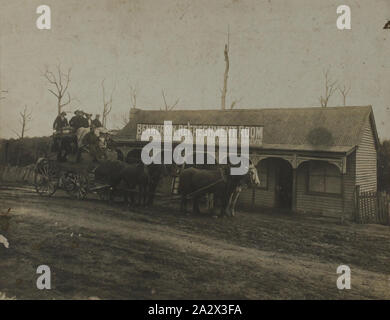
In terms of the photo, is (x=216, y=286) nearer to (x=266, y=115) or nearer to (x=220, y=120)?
(x=220, y=120)

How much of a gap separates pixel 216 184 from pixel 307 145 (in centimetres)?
237

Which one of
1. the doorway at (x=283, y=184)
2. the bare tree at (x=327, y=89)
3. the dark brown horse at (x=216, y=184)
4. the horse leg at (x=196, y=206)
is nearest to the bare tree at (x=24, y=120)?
the dark brown horse at (x=216, y=184)

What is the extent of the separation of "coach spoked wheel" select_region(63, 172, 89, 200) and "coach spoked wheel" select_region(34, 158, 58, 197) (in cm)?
32

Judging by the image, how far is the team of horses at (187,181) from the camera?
20.5ft

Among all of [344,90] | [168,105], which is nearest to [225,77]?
[168,105]

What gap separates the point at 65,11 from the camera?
5809 millimetres

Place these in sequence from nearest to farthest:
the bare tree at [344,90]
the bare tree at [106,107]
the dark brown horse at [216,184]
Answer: the bare tree at [344,90], the bare tree at [106,107], the dark brown horse at [216,184]

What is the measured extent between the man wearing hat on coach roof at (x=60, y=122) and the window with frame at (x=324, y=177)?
6020 mm

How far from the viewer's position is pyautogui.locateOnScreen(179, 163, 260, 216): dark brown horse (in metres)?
6.25

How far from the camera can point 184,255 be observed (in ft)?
16.6

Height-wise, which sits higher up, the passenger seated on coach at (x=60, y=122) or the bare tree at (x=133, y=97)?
the bare tree at (x=133, y=97)

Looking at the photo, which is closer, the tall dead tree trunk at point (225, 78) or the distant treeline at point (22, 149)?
the tall dead tree trunk at point (225, 78)

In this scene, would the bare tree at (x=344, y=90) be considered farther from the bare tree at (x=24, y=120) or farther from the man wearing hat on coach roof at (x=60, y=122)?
the bare tree at (x=24, y=120)
